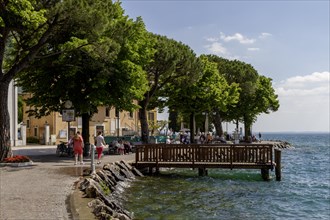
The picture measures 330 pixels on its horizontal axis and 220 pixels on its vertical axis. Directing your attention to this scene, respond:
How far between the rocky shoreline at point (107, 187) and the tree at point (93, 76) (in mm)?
6273

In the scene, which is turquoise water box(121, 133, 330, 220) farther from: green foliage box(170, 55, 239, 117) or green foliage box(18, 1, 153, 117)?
green foliage box(170, 55, 239, 117)

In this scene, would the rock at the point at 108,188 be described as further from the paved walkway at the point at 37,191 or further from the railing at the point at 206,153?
the railing at the point at 206,153

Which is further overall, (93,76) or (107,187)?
(93,76)

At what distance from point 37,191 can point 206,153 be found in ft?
44.2

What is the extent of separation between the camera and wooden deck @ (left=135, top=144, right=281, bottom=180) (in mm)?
24938

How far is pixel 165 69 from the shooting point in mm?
41125

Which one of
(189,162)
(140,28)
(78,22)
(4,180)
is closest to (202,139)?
(140,28)

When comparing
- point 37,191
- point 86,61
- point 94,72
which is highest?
point 86,61

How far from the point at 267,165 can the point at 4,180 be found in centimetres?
1512

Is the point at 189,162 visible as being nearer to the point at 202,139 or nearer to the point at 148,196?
the point at 148,196

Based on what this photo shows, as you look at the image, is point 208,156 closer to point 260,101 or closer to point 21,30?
point 21,30

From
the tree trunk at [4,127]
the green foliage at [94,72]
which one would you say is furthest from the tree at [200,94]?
the tree trunk at [4,127]

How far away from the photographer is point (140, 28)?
1270 inches

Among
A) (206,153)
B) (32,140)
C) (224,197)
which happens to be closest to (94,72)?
(206,153)
